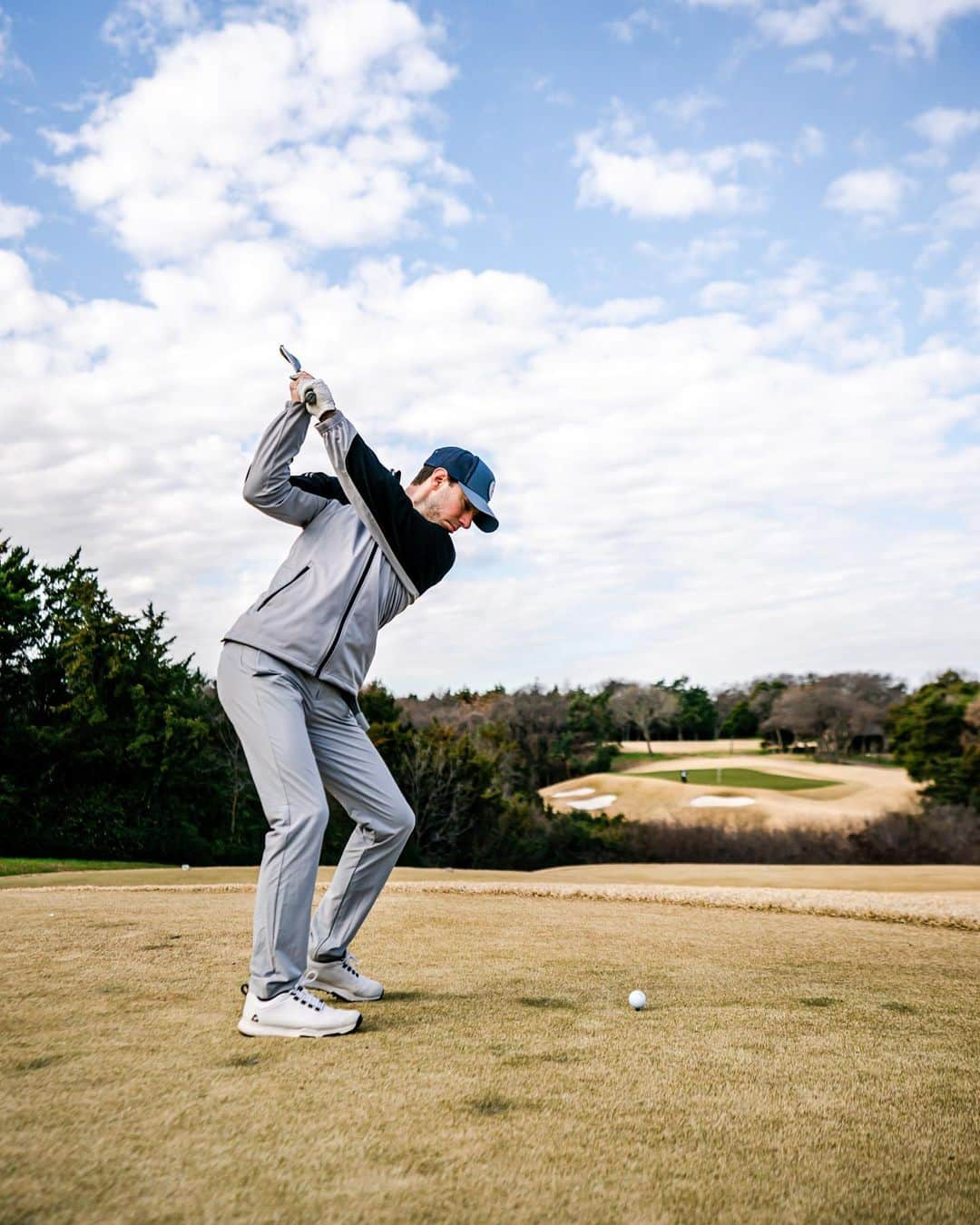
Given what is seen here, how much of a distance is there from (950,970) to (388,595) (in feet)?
11.4

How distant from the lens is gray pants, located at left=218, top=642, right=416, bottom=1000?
12.2 feet

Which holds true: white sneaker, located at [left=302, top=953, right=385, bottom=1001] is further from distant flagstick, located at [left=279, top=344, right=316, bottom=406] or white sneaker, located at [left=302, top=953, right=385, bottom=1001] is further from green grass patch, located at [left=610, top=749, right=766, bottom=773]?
green grass patch, located at [left=610, top=749, right=766, bottom=773]

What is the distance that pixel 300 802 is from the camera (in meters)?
3.81

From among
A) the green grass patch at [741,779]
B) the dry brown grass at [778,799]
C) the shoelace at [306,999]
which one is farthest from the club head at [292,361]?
the green grass patch at [741,779]

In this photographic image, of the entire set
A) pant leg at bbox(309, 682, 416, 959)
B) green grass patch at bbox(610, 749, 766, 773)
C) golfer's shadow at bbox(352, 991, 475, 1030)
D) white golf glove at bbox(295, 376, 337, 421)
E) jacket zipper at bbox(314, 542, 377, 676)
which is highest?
white golf glove at bbox(295, 376, 337, 421)

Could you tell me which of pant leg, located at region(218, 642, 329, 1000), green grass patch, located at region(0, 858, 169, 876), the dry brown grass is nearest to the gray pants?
pant leg, located at region(218, 642, 329, 1000)

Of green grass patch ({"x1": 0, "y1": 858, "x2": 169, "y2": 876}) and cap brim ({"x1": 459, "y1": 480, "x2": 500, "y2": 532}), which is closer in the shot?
cap brim ({"x1": 459, "y1": 480, "x2": 500, "y2": 532})

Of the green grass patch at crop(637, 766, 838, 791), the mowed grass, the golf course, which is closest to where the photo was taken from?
the mowed grass

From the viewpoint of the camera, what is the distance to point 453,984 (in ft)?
14.1

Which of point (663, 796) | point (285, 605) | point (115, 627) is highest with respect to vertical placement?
point (115, 627)

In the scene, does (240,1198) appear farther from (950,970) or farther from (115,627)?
(115,627)

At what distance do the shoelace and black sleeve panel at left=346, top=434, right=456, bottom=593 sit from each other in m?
1.68

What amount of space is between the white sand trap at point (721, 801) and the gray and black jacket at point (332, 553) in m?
50.6

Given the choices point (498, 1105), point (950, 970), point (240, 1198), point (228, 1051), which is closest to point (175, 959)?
point (228, 1051)
